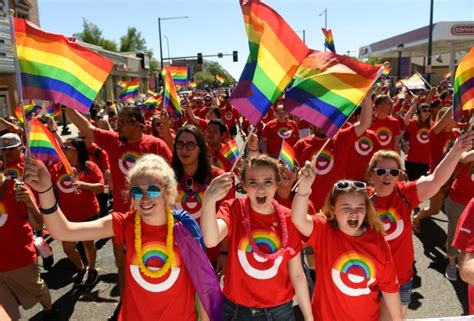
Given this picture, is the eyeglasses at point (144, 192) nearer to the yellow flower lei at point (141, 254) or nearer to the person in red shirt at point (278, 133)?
the yellow flower lei at point (141, 254)

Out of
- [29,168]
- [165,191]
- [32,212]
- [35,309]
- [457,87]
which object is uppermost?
[457,87]

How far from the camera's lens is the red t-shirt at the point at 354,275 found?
2.44 m

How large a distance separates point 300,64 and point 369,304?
5.23 ft

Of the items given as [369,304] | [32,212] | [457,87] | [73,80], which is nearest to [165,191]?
[73,80]

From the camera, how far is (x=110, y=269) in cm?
528

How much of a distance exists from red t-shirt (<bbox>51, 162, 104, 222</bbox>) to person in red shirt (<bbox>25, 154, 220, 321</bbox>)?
2.57 metres

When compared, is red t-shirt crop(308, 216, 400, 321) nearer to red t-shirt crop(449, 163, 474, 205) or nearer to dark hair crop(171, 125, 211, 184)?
dark hair crop(171, 125, 211, 184)

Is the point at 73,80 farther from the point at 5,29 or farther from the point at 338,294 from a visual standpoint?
the point at 5,29

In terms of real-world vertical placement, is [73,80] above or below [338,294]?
above

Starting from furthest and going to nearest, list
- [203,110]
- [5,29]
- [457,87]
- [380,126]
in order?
[5,29] → [203,110] → [380,126] → [457,87]

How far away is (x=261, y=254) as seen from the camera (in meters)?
2.44

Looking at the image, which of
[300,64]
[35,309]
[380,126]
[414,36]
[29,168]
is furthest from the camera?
[414,36]

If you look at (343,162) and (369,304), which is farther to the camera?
(343,162)

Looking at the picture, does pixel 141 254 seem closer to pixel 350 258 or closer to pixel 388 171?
pixel 350 258
